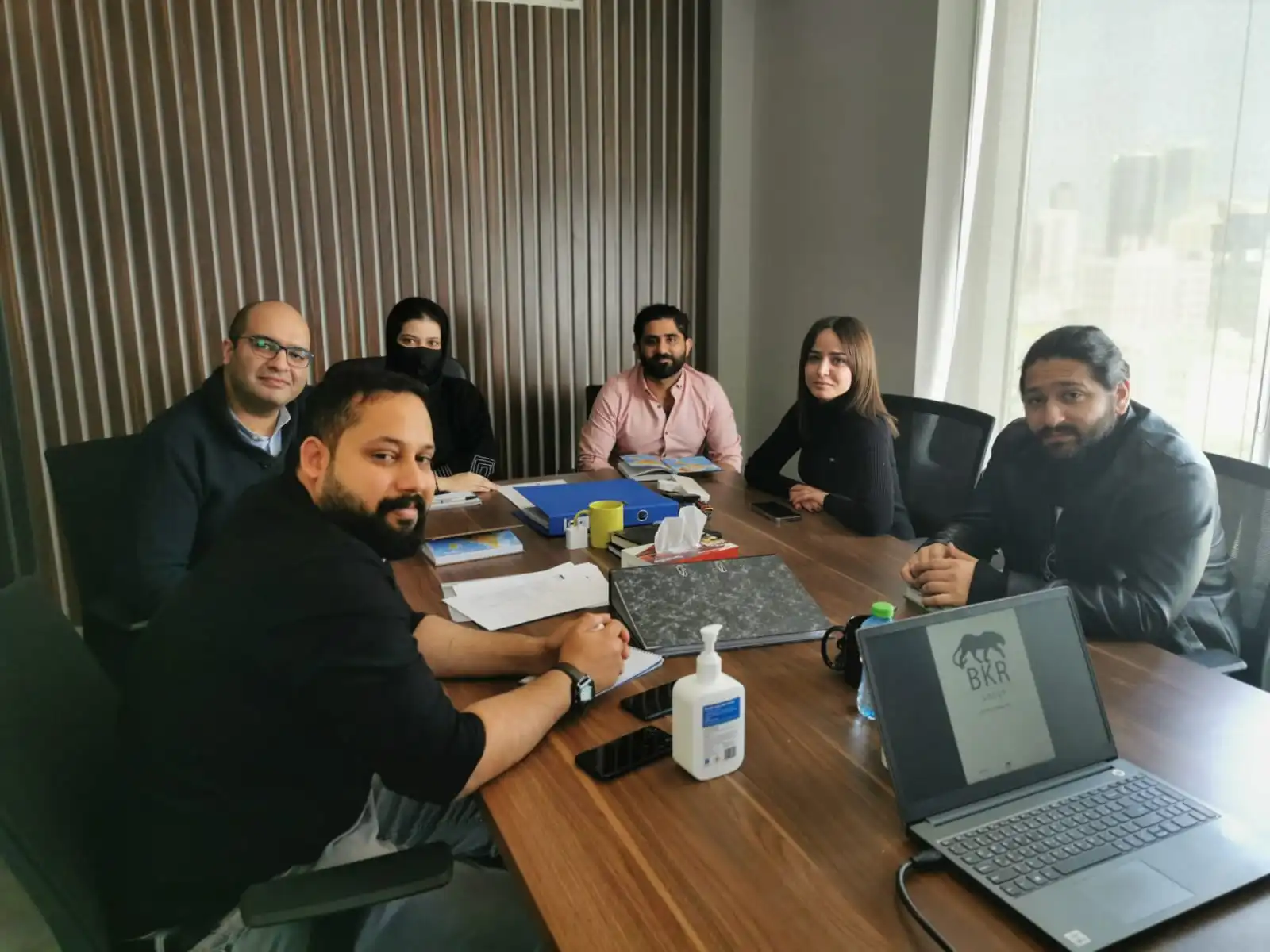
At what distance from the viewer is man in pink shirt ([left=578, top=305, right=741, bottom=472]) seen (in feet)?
10.5

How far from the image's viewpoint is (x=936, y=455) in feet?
8.48

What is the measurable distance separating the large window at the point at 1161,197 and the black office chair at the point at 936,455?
0.47 metres

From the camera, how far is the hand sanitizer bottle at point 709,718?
1.05 metres

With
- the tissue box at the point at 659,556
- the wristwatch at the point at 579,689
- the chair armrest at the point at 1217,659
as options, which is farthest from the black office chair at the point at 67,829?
the chair armrest at the point at 1217,659

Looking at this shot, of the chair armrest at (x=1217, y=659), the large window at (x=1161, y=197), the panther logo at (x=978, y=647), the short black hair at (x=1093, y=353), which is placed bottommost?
the chair armrest at (x=1217, y=659)

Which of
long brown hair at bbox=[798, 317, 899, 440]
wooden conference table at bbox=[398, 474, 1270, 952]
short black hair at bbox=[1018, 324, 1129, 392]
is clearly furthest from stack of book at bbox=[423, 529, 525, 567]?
short black hair at bbox=[1018, 324, 1129, 392]

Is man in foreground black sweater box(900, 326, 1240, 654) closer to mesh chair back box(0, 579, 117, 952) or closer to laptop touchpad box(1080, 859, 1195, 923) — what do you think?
laptop touchpad box(1080, 859, 1195, 923)

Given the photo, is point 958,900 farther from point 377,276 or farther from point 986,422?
point 377,276

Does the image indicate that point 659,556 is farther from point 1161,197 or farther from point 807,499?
point 1161,197

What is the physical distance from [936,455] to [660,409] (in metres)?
1.05

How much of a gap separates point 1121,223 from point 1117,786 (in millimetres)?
1955

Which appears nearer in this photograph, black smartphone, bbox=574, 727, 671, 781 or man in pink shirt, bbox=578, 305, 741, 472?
black smartphone, bbox=574, 727, 671, 781

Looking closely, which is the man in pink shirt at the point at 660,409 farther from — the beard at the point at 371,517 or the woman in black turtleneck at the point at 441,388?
the beard at the point at 371,517

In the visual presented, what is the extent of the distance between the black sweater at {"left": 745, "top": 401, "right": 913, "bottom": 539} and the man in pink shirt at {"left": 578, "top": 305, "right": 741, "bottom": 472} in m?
0.51
